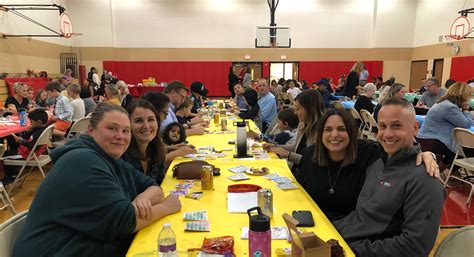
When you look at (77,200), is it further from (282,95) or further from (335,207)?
(282,95)

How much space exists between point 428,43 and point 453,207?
14023mm

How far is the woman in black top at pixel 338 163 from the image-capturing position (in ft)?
7.41

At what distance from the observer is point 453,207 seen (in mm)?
4344

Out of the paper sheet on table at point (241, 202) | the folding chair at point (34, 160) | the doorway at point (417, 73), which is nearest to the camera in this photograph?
the paper sheet on table at point (241, 202)

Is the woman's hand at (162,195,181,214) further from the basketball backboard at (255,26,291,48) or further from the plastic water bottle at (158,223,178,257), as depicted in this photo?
the basketball backboard at (255,26,291,48)

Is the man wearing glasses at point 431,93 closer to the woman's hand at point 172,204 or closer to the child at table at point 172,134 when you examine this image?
the child at table at point 172,134

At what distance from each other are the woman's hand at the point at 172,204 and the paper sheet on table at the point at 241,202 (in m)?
0.30

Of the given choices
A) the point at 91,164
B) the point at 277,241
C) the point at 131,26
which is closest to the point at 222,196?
the point at 277,241

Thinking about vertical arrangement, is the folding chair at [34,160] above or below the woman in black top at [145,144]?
below

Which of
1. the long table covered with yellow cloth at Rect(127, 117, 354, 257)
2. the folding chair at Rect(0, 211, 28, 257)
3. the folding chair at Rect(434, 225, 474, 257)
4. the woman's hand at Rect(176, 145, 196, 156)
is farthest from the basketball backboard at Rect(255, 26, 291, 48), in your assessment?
the folding chair at Rect(0, 211, 28, 257)

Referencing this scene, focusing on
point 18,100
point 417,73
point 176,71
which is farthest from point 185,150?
point 417,73

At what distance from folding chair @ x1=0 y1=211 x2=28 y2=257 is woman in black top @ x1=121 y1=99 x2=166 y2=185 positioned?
0.89 metres

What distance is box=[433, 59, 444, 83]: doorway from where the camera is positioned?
49.3 ft

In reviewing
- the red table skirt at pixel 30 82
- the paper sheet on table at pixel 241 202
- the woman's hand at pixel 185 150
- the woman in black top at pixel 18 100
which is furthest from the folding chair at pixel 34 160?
the red table skirt at pixel 30 82
